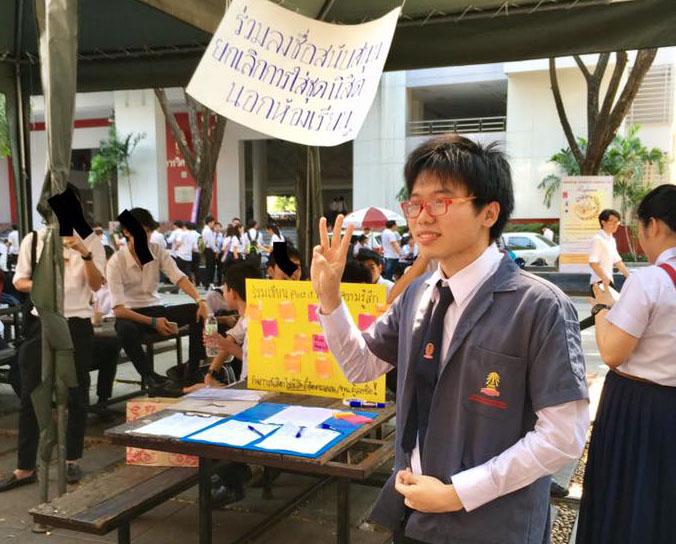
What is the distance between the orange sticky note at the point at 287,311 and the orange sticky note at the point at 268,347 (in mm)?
139

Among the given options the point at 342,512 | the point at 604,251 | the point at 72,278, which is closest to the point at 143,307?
the point at 72,278

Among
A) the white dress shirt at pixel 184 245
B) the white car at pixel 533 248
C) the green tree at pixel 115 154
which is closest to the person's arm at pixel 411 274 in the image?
the white dress shirt at pixel 184 245

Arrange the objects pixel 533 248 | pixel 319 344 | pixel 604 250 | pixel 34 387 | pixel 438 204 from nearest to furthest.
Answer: pixel 438 204 < pixel 319 344 < pixel 34 387 < pixel 604 250 < pixel 533 248

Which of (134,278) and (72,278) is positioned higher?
(72,278)

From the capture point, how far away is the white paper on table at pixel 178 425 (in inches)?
99.2

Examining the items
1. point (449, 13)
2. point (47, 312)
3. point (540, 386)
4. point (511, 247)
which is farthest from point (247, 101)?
point (511, 247)

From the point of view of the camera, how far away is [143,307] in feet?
19.1

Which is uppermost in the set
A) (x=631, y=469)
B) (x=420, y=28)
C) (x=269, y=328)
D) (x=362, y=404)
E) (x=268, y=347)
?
(x=420, y=28)

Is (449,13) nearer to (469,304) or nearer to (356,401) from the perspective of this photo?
(356,401)

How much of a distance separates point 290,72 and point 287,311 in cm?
123

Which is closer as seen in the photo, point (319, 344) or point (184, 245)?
point (319, 344)

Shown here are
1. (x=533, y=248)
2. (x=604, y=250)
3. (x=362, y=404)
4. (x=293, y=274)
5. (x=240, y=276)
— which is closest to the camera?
(x=362, y=404)

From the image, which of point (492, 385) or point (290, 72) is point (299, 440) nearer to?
point (492, 385)

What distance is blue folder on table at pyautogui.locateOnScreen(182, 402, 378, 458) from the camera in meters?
2.34
